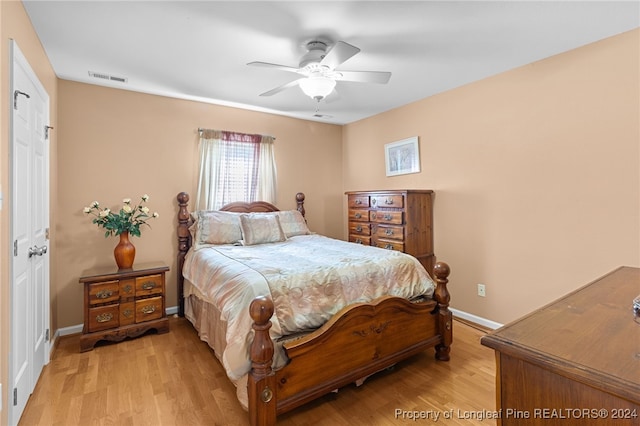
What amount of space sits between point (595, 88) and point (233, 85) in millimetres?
3194

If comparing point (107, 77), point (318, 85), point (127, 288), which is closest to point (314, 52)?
point (318, 85)

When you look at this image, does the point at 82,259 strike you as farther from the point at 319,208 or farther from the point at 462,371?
the point at 462,371

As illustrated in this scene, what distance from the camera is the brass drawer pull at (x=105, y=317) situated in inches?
108

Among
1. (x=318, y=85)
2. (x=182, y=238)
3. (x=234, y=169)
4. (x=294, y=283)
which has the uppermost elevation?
(x=318, y=85)

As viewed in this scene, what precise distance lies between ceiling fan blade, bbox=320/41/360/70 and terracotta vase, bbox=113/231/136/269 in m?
2.53

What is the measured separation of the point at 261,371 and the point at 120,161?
285 cm

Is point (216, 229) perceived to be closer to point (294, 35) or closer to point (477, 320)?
point (294, 35)

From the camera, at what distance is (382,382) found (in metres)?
2.18

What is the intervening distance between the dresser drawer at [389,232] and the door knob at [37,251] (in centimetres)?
312

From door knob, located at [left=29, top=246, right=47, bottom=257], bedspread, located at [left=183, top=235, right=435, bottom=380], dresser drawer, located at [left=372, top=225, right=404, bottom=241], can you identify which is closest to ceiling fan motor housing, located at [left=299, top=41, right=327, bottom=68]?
bedspread, located at [left=183, top=235, right=435, bottom=380]

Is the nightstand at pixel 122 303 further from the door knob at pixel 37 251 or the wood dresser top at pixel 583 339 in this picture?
the wood dresser top at pixel 583 339

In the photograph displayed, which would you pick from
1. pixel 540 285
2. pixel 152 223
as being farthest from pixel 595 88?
pixel 152 223

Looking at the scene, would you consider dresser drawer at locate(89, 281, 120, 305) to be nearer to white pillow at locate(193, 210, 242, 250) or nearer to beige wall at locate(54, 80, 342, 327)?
beige wall at locate(54, 80, 342, 327)

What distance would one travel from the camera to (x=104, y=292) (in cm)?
277
